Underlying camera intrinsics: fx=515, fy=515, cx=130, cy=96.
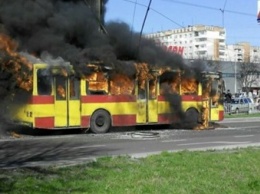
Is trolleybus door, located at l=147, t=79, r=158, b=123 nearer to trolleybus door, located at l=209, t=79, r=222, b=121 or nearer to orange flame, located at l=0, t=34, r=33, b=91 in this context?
trolleybus door, located at l=209, t=79, r=222, b=121

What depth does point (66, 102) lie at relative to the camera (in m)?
17.9

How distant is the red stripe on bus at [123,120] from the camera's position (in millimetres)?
19266

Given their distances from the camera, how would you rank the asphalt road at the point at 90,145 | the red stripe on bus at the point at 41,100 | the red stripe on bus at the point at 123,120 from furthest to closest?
the red stripe on bus at the point at 123,120 → the red stripe on bus at the point at 41,100 → the asphalt road at the point at 90,145

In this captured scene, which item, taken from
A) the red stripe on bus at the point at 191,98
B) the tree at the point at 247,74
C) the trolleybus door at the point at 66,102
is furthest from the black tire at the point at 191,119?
the tree at the point at 247,74

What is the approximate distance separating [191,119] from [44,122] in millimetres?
6768

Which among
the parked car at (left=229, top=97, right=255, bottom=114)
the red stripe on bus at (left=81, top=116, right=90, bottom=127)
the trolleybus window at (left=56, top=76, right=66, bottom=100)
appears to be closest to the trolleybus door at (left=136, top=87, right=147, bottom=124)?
the red stripe on bus at (left=81, top=116, right=90, bottom=127)

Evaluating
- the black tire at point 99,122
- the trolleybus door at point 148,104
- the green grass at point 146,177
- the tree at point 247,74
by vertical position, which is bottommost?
the green grass at point 146,177

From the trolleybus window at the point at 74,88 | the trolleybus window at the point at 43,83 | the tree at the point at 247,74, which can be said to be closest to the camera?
the trolleybus window at the point at 43,83

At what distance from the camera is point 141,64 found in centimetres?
2011

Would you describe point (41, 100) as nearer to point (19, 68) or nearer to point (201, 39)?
point (19, 68)

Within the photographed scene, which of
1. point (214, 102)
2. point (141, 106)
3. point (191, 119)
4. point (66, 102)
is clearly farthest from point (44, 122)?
point (214, 102)

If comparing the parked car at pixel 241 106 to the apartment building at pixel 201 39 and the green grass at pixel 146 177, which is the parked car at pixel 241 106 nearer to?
the green grass at pixel 146 177

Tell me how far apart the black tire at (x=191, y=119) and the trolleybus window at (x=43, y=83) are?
20.9ft

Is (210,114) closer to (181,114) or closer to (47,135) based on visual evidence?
(181,114)
